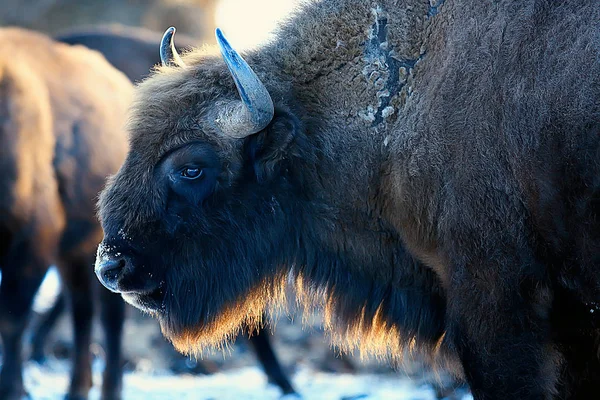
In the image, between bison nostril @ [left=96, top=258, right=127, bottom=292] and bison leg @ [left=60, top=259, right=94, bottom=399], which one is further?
bison leg @ [left=60, top=259, right=94, bottom=399]

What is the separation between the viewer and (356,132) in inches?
147

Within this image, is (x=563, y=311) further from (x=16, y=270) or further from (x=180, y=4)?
(x=180, y=4)

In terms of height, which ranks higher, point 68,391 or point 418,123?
point 418,123

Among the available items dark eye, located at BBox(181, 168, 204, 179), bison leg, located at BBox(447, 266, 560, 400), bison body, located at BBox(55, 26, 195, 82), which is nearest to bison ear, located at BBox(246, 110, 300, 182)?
dark eye, located at BBox(181, 168, 204, 179)

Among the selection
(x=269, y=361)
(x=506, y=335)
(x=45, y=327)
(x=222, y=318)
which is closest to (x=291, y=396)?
(x=269, y=361)

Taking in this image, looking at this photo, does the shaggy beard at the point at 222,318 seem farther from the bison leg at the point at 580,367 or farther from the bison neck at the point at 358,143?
the bison leg at the point at 580,367

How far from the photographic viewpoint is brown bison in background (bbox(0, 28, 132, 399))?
5.81 metres

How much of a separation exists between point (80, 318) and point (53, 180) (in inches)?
43.8

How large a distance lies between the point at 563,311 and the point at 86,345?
416 centimetres

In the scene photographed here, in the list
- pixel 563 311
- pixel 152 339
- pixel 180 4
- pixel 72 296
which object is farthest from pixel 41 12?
pixel 563 311

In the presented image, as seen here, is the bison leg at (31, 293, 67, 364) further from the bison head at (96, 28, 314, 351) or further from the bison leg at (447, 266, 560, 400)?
the bison leg at (447, 266, 560, 400)

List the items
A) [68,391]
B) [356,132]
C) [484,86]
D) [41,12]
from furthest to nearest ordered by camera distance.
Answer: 1. [41,12]
2. [68,391]
3. [356,132]
4. [484,86]

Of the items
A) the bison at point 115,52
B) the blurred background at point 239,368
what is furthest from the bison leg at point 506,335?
the bison at point 115,52

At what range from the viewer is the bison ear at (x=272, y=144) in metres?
3.76
